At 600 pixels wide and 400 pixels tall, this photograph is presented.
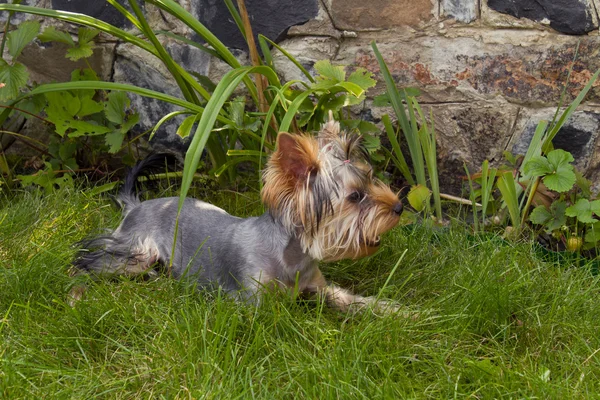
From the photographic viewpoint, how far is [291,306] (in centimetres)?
238

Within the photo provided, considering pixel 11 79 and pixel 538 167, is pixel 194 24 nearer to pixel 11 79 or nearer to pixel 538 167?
pixel 11 79

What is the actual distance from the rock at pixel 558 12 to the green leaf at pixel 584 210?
0.83m

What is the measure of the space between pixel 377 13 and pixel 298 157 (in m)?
1.40

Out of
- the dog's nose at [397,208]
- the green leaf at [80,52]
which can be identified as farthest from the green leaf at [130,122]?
the dog's nose at [397,208]

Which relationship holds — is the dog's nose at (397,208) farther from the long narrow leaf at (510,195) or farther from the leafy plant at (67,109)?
the leafy plant at (67,109)

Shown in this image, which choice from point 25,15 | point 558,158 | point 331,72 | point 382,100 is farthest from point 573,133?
point 25,15

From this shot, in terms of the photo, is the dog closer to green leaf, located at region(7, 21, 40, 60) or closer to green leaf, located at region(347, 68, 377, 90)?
green leaf, located at region(347, 68, 377, 90)

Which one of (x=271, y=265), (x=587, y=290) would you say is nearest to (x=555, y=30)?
(x=587, y=290)

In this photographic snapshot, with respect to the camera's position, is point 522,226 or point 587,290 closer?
point 587,290

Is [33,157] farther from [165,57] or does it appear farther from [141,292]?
[141,292]

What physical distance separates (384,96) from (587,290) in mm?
1323

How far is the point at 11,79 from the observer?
128 inches

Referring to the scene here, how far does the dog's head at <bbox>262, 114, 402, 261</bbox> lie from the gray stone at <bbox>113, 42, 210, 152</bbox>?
1479 millimetres

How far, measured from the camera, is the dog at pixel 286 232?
2369mm
